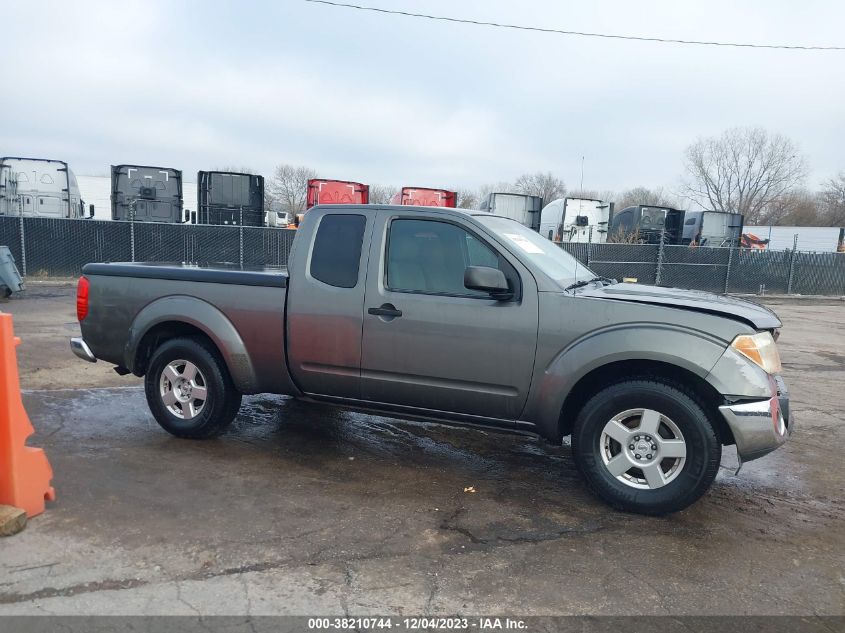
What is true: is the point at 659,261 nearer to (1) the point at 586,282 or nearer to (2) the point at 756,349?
(1) the point at 586,282

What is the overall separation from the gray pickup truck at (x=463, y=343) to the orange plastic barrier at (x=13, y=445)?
1.44 m

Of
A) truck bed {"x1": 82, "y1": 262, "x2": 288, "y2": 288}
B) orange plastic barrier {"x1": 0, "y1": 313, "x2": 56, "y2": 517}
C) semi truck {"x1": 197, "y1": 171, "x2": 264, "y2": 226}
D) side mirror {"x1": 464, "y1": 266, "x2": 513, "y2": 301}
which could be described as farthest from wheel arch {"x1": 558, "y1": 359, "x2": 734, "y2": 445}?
semi truck {"x1": 197, "y1": 171, "x2": 264, "y2": 226}

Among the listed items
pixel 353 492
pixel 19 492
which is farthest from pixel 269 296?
pixel 19 492

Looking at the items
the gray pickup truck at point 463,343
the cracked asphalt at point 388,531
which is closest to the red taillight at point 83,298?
the gray pickup truck at point 463,343

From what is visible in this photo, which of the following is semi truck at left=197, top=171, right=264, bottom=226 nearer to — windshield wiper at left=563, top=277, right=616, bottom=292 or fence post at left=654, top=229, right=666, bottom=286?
fence post at left=654, top=229, right=666, bottom=286

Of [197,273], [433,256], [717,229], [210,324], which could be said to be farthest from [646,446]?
[717,229]

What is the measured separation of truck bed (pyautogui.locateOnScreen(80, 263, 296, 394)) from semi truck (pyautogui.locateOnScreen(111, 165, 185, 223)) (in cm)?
1413

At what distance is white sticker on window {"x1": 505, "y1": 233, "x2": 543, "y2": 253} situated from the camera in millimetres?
4461

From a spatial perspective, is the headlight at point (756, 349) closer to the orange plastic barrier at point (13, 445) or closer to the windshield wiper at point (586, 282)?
the windshield wiper at point (586, 282)

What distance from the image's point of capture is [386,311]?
4.46 metres

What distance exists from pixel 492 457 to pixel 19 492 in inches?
123

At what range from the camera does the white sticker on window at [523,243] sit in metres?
4.46

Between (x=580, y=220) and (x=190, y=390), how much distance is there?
62.4ft

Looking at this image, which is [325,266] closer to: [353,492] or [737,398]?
[353,492]
